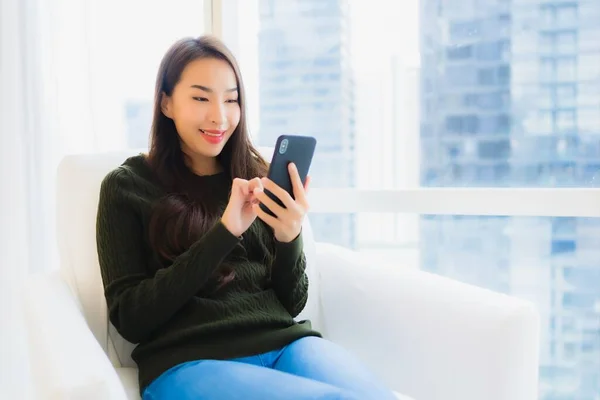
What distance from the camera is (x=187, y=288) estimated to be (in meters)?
1.13

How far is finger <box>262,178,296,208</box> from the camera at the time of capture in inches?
46.0

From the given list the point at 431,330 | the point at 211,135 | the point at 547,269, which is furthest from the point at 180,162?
the point at 547,269

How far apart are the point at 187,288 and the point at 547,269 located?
3.90ft

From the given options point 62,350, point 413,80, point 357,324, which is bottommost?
point 357,324

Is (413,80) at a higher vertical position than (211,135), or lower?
higher

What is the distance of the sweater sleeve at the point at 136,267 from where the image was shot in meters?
1.14

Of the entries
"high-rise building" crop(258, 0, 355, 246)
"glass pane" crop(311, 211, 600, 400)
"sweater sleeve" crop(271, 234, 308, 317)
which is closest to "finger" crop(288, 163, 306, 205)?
"sweater sleeve" crop(271, 234, 308, 317)

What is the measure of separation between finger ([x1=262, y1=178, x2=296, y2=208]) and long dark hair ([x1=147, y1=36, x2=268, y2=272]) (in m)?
0.19

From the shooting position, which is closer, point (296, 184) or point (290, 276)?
point (296, 184)

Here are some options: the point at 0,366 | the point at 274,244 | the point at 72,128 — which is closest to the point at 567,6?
the point at 274,244

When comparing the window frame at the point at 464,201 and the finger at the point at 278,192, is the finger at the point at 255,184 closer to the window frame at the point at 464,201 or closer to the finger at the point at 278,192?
the finger at the point at 278,192

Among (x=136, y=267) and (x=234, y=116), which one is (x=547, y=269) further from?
(x=136, y=267)

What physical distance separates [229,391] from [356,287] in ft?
1.73

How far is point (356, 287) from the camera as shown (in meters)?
1.44
